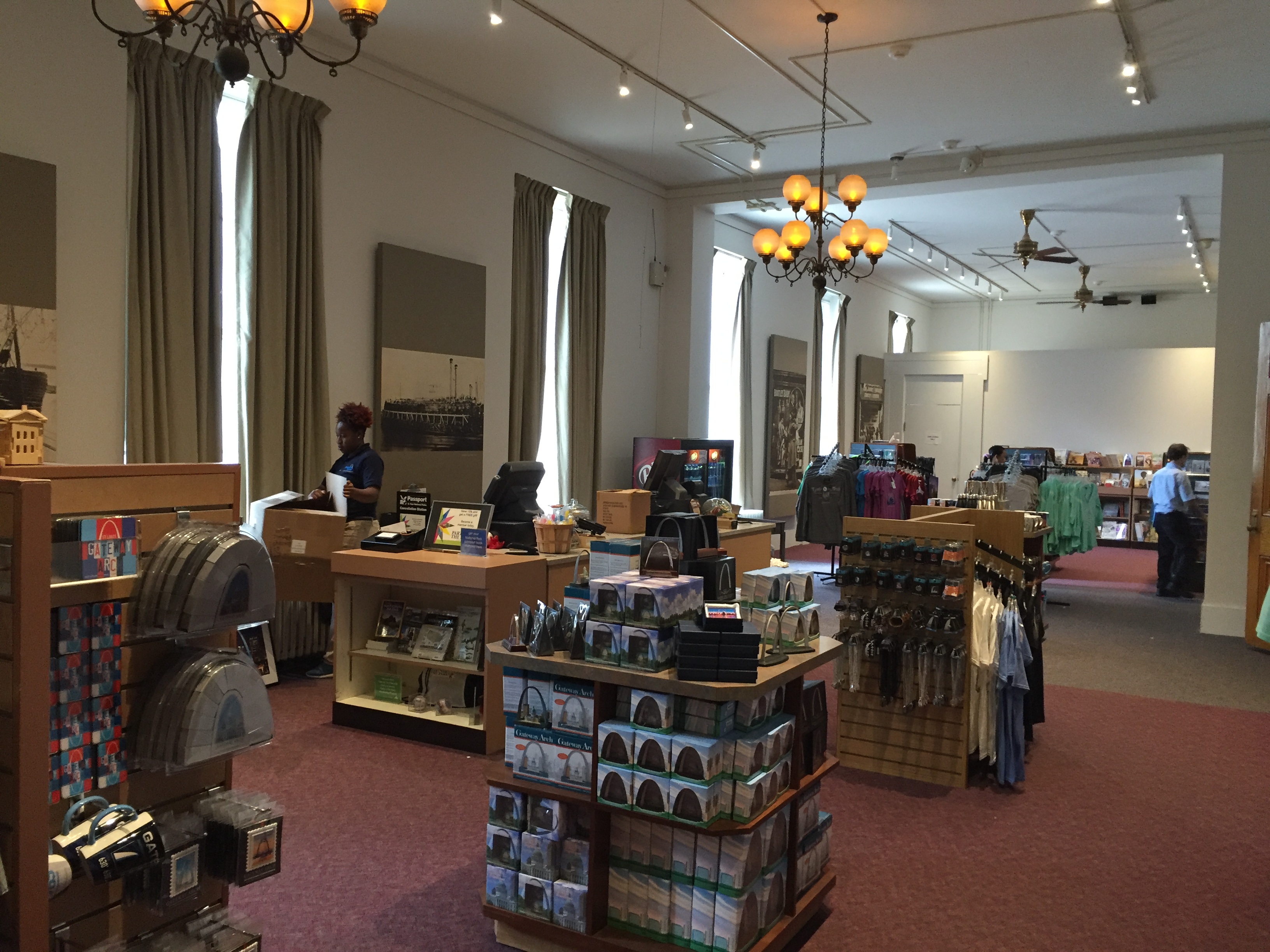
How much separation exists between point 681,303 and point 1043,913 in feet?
24.0

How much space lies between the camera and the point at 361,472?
19.0 feet

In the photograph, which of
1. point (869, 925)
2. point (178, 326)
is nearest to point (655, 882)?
point (869, 925)

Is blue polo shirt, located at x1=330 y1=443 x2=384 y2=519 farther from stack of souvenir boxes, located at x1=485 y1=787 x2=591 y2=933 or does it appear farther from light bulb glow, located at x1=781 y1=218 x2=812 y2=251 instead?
stack of souvenir boxes, located at x1=485 y1=787 x2=591 y2=933

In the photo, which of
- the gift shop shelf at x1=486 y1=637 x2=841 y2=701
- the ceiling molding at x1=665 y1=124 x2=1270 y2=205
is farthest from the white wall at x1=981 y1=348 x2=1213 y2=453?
the gift shop shelf at x1=486 y1=637 x2=841 y2=701

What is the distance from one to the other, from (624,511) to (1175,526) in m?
6.97

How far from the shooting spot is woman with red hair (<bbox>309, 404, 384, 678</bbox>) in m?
5.76

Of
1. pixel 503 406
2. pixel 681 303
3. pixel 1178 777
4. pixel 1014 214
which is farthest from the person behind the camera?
pixel 1014 214

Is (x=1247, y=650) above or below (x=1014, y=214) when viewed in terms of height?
below

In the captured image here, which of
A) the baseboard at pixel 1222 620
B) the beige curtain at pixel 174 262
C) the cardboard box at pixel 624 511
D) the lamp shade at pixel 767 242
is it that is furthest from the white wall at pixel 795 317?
the beige curtain at pixel 174 262

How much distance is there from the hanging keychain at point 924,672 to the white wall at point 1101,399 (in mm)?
12333

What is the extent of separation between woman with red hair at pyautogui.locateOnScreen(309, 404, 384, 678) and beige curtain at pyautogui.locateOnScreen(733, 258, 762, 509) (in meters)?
6.04

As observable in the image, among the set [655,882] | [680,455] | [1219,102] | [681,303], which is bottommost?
[655,882]

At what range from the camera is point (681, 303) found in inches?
385

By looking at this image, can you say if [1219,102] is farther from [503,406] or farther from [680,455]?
[503,406]
